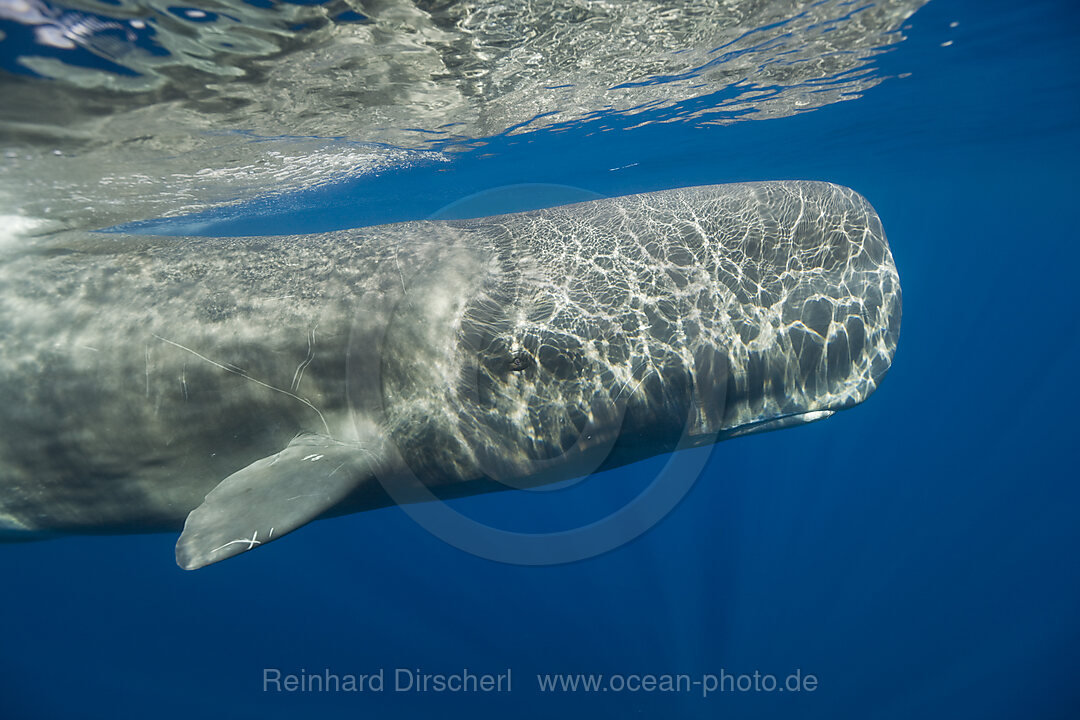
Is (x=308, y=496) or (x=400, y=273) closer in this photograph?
(x=308, y=496)

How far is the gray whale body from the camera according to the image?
376 cm

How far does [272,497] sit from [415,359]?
51.8 inches

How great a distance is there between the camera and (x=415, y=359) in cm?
386

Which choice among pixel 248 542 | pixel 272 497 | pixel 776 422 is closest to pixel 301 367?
pixel 272 497

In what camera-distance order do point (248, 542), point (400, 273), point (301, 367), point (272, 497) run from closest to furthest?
1. point (248, 542)
2. point (272, 497)
3. point (301, 367)
4. point (400, 273)

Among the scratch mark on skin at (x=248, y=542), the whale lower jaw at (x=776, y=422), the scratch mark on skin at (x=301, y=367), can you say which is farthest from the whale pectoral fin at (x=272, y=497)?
the whale lower jaw at (x=776, y=422)

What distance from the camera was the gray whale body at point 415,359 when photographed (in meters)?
3.76

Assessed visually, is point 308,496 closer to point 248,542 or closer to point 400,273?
point 248,542

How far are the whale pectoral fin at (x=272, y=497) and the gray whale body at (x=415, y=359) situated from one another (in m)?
0.03

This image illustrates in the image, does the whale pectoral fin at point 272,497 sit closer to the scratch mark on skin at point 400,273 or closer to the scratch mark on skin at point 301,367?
the scratch mark on skin at point 301,367

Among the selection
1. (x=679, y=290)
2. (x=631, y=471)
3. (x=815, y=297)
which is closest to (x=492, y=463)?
(x=679, y=290)

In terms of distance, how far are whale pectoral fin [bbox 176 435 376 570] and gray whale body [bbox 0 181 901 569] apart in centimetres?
3

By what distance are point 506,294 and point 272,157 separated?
1044 centimetres

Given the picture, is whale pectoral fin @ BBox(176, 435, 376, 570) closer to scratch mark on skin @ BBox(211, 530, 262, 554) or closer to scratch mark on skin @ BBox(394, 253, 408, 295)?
scratch mark on skin @ BBox(211, 530, 262, 554)
